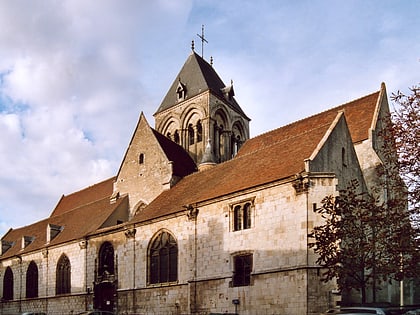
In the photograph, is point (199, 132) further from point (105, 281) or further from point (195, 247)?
point (195, 247)

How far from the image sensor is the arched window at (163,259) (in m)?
25.5

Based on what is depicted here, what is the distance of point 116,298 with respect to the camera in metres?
28.4

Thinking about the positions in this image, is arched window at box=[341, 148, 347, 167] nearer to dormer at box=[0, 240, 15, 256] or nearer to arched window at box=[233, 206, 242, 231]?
arched window at box=[233, 206, 242, 231]

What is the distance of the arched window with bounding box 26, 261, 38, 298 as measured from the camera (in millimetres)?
36688

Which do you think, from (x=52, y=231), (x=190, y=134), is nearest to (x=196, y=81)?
(x=190, y=134)

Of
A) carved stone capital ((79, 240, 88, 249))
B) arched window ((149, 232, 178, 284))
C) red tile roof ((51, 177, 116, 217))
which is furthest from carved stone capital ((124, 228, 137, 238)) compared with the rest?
red tile roof ((51, 177, 116, 217))

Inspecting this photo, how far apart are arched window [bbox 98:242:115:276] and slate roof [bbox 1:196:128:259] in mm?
2000

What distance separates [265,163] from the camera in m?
24.1

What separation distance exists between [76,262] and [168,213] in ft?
32.2

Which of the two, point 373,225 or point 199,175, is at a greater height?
point 199,175

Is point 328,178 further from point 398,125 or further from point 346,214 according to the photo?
point 398,125

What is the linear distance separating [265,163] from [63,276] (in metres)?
17.1

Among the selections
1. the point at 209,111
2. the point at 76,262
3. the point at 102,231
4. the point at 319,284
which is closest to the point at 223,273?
the point at 319,284

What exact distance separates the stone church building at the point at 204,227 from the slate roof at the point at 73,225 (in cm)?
16
